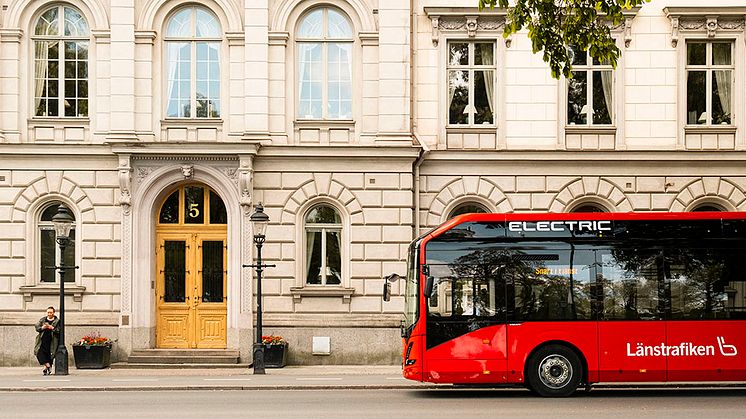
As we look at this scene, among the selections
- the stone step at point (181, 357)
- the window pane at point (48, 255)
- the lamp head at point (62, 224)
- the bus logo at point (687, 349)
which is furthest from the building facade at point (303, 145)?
the bus logo at point (687, 349)

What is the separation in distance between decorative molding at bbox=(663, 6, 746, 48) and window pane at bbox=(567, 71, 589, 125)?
8.18 feet

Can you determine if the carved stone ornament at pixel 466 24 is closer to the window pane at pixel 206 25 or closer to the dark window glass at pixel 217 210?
the window pane at pixel 206 25

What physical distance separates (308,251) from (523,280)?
29.7 ft

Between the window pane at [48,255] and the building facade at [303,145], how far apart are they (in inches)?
1.4

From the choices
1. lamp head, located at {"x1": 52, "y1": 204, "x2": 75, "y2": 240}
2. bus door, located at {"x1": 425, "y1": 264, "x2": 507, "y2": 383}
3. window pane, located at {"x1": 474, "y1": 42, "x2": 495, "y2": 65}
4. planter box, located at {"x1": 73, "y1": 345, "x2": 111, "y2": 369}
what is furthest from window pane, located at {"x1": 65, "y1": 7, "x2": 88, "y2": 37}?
bus door, located at {"x1": 425, "y1": 264, "x2": 507, "y2": 383}

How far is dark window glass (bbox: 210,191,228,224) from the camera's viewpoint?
27.2 m

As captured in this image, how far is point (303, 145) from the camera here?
1048 inches

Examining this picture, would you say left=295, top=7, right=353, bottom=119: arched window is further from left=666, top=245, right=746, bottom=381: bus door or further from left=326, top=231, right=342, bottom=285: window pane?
left=666, top=245, right=746, bottom=381: bus door

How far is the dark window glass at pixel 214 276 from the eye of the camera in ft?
89.4

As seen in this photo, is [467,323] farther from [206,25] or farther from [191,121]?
[206,25]

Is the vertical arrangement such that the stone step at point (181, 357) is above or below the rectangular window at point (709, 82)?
below

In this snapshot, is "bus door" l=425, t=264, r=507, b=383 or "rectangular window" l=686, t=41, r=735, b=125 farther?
"rectangular window" l=686, t=41, r=735, b=125

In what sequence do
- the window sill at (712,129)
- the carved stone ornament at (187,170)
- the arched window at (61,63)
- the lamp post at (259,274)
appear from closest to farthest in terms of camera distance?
the lamp post at (259,274) → the carved stone ornament at (187,170) → the arched window at (61,63) → the window sill at (712,129)

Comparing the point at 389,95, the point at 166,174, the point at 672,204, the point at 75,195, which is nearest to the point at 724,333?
the point at 672,204
